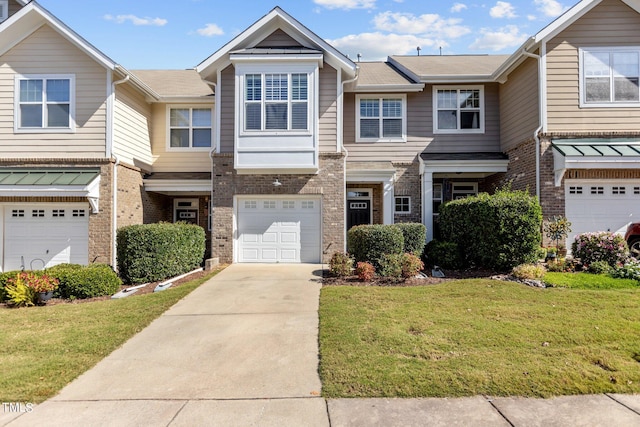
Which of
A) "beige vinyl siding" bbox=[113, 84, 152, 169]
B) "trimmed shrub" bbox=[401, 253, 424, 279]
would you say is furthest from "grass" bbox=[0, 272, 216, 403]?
"beige vinyl siding" bbox=[113, 84, 152, 169]

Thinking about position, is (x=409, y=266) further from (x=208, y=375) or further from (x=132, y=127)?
(x=132, y=127)

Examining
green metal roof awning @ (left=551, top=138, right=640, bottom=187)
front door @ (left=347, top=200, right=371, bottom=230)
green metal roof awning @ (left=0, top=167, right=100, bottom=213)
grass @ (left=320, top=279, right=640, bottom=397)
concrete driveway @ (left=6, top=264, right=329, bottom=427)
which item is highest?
green metal roof awning @ (left=551, top=138, right=640, bottom=187)

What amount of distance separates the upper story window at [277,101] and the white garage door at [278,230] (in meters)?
2.46

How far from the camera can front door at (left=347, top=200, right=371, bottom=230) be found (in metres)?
14.1

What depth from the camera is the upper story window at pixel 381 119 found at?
1396 cm

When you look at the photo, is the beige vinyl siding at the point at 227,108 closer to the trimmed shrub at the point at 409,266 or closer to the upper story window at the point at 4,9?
the trimmed shrub at the point at 409,266

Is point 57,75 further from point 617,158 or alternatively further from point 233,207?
point 617,158

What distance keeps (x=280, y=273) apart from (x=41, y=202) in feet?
26.6

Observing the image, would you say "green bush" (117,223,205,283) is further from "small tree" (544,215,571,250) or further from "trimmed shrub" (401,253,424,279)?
"small tree" (544,215,571,250)

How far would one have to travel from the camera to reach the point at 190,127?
46.9ft

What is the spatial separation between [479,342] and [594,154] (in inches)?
334

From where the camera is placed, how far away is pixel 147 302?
8039 mm

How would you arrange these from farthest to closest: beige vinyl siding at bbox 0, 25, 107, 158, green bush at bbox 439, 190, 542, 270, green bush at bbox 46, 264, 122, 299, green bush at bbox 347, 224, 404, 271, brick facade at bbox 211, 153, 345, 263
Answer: brick facade at bbox 211, 153, 345, 263, beige vinyl siding at bbox 0, 25, 107, 158, green bush at bbox 347, 224, 404, 271, green bush at bbox 439, 190, 542, 270, green bush at bbox 46, 264, 122, 299

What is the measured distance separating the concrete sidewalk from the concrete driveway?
0.01 meters
